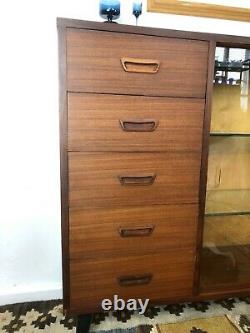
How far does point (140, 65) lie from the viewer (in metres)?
0.91

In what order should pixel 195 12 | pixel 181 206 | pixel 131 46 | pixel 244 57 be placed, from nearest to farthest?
pixel 131 46 < pixel 181 206 < pixel 244 57 < pixel 195 12

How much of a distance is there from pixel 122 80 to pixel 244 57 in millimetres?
593

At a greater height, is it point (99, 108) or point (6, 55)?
point (6, 55)

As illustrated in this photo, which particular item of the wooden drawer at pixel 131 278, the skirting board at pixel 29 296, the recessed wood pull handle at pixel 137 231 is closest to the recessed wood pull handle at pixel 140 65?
the recessed wood pull handle at pixel 137 231

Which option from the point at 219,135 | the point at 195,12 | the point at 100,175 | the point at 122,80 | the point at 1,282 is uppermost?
the point at 195,12

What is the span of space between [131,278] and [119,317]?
0.31 metres

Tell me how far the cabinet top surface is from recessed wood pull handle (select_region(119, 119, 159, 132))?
0.96 ft

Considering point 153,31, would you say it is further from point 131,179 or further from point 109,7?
point 131,179

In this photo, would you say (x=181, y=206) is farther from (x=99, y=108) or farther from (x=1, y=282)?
(x=1, y=282)

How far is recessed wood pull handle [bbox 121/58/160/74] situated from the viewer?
0.90 m

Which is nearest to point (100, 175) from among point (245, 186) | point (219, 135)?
point (219, 135)

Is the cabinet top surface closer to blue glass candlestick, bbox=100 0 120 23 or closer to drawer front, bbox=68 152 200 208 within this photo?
blue glass candlestick, bbox=100 0 120 23

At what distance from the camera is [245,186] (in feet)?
4.54

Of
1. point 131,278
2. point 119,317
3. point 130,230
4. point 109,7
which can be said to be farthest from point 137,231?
point 109,7
